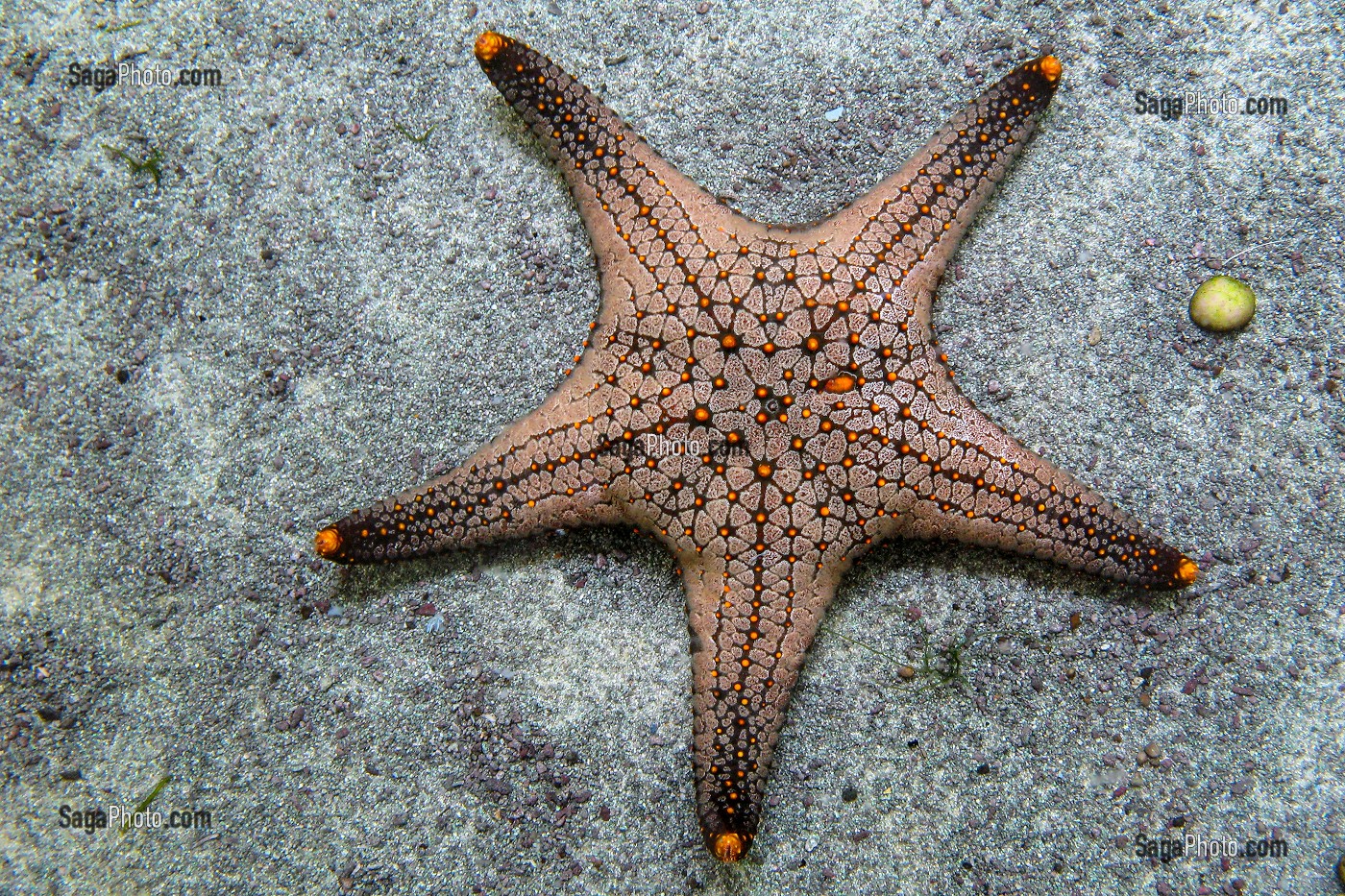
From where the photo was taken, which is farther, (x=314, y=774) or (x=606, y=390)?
(x=314, y=774)

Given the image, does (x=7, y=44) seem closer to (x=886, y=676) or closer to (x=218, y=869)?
(x=218, y=869)

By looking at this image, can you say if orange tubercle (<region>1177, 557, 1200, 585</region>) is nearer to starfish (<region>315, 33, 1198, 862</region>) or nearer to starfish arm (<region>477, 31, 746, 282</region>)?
starfish (<region>315, 33, 1198, 862</region>)

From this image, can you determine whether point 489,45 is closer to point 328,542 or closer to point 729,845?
point 328,542

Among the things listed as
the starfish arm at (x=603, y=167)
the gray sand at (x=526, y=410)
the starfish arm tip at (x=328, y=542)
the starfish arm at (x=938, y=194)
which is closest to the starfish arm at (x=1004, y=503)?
the gray sand at (x=526, y=410)

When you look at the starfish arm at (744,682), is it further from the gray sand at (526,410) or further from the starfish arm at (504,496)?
the starfish arm at (504,496)

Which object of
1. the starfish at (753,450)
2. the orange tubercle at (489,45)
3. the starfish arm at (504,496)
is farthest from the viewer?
the orange tubercle at (489,45)

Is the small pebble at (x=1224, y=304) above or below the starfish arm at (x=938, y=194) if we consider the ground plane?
below

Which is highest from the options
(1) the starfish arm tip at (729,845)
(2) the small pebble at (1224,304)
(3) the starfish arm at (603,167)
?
(3) the starfish arm at (603,167)

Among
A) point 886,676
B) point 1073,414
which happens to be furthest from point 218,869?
point 1073,414
